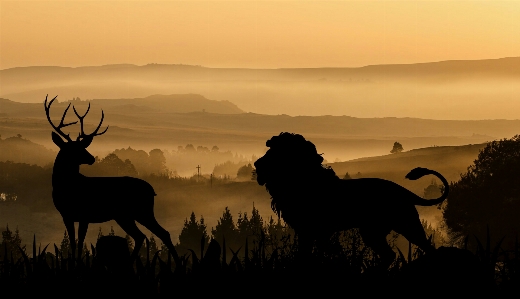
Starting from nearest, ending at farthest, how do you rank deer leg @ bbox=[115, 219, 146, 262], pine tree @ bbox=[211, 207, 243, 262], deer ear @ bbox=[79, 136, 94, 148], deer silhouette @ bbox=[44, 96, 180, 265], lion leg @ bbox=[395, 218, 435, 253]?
lion leg @ bbox=[395, 218, 435, 253]
deer ear @ bbox=[79, 136, 94, 148]
deer silhouette @ bbox=[44, 96, 180, 265]
deer leg @ bbox=[115, 219, 146, 262]
pine tree @ bbox=[211, 207, 243, 262]

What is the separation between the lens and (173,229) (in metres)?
194

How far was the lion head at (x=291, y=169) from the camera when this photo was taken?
1414cm

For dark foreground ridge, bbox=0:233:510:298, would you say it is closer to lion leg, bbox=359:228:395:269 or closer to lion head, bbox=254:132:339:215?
lion leg, bbox=359:228:395:269

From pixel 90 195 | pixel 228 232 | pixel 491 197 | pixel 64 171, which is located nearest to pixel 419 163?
pixel 228 232

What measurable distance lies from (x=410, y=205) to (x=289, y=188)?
6.83 feet

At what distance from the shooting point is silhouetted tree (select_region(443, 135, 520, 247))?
4841 centimetres

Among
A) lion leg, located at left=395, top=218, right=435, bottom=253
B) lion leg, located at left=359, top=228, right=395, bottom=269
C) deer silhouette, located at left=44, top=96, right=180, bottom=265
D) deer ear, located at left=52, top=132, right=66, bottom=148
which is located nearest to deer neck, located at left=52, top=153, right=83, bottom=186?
deer silhouette, located at left=44, top=96, right=180, bottom=265

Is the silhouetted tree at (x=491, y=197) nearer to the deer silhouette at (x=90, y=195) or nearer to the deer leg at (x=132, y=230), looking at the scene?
the deer silhouette at (x=90, y=195)

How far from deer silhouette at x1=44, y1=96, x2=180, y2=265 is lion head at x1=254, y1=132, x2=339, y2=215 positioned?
2.10 meters

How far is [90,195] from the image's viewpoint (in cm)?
1606

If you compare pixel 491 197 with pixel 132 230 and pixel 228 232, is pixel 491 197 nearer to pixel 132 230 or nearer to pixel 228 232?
pixel 132 230

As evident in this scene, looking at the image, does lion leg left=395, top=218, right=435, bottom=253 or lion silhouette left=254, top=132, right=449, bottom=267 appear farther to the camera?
lion silhouette left=254, top=132, right=449, bottom=267

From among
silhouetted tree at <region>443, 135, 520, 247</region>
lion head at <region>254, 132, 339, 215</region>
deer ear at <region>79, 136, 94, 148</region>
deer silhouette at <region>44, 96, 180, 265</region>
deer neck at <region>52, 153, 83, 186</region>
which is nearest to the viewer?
lion head at <region>254, 132, 339, 215</region>

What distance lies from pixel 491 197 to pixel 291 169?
37689 mm
